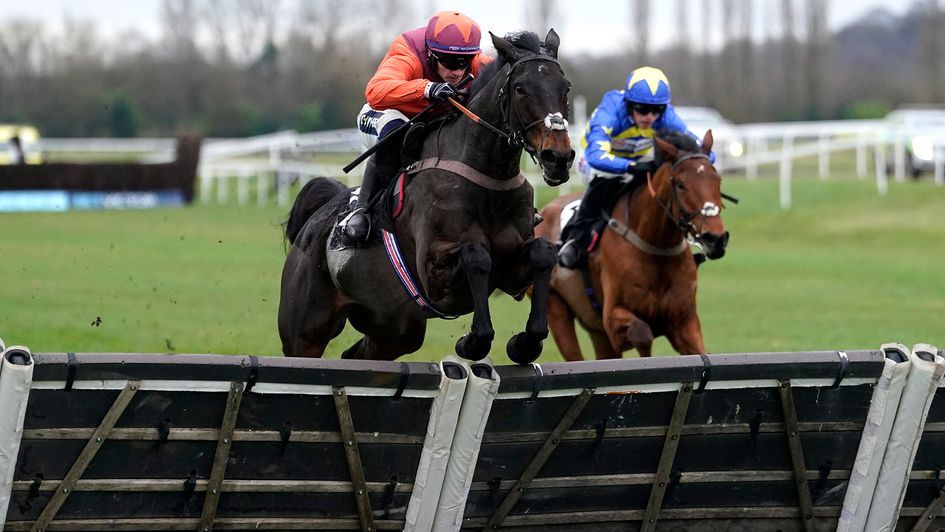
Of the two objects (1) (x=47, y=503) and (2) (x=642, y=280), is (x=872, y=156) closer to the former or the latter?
(2) (x=642, y=280)

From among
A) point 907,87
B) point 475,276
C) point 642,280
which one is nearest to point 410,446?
point 475,276

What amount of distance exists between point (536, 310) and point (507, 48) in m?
1.11

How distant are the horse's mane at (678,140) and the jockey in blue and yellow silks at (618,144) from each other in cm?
19

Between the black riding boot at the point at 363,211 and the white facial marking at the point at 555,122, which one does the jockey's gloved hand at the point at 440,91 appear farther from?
the white facial marking at the point at 555,122

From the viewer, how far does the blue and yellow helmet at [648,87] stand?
320 inches

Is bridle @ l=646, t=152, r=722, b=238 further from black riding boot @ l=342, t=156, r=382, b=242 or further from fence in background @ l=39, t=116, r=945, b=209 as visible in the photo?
fence in background @ l=39, t=116, r=945, b=209

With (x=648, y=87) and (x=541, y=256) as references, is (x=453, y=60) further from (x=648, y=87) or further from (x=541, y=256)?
(x=648, y=87)

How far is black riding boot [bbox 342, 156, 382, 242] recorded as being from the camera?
6.49 metres

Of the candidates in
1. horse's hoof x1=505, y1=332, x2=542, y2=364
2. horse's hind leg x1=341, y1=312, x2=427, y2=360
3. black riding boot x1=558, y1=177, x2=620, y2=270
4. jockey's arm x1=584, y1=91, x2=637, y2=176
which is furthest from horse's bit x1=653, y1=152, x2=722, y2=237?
horse's hoof x1=505, y1=332, x2=542, y2=364

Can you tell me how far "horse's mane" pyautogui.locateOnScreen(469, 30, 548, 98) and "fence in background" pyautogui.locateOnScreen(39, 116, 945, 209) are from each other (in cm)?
1531

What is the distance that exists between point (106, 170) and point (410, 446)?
2296 cm

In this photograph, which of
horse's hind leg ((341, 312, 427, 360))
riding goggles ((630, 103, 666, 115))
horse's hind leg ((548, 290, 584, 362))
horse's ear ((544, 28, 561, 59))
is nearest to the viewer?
horse's ear ((544, 28, 561, 59))

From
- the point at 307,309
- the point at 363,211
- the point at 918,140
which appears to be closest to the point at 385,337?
the point at 307,309

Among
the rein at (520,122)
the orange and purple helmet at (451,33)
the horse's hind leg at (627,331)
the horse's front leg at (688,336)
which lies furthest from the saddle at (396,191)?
the horse's front leg at (688,336)
